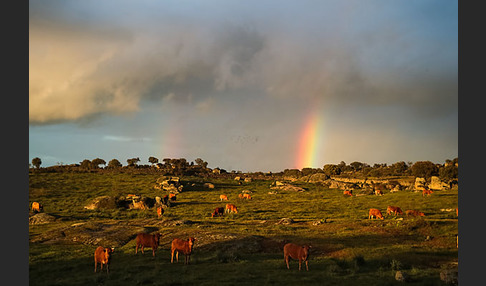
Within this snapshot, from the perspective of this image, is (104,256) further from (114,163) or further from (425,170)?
(114,163)

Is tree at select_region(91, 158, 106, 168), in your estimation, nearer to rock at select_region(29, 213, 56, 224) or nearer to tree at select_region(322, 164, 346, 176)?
tree at select_region(322, 164, 346, 176)

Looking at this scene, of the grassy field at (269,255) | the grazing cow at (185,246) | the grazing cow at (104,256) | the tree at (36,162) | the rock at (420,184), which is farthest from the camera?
the tree at (36,162)

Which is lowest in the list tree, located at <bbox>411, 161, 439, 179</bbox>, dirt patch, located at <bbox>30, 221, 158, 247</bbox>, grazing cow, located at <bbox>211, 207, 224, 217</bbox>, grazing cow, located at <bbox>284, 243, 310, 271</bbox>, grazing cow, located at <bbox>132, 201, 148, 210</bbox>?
grazing cow, located at <bbox>132, 201, 148, 210</bbox>

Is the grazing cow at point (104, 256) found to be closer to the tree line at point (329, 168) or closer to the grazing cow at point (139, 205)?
the grazing cow at point (139, 205)

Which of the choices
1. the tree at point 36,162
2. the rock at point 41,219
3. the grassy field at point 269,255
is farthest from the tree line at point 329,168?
the rock at point 41,219

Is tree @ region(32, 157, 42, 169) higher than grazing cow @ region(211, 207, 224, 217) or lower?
higher

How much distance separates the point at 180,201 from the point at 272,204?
733 inches

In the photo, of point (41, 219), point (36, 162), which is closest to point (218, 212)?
point (41, 219)

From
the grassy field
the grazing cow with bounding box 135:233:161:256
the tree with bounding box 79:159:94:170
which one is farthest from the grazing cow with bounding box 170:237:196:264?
the tree with bounding box 79:159:94:170

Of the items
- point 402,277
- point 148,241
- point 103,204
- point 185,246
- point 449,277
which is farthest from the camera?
point 103,204

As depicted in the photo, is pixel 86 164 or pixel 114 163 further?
pixel 114 163

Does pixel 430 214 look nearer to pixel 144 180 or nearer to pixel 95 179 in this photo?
pixel 144 180

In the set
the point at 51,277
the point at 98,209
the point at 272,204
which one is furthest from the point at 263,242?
the point at 98,209

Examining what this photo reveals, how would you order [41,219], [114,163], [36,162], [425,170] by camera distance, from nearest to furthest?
[41,219] < [425,170] < [36,162] < [114,163]
